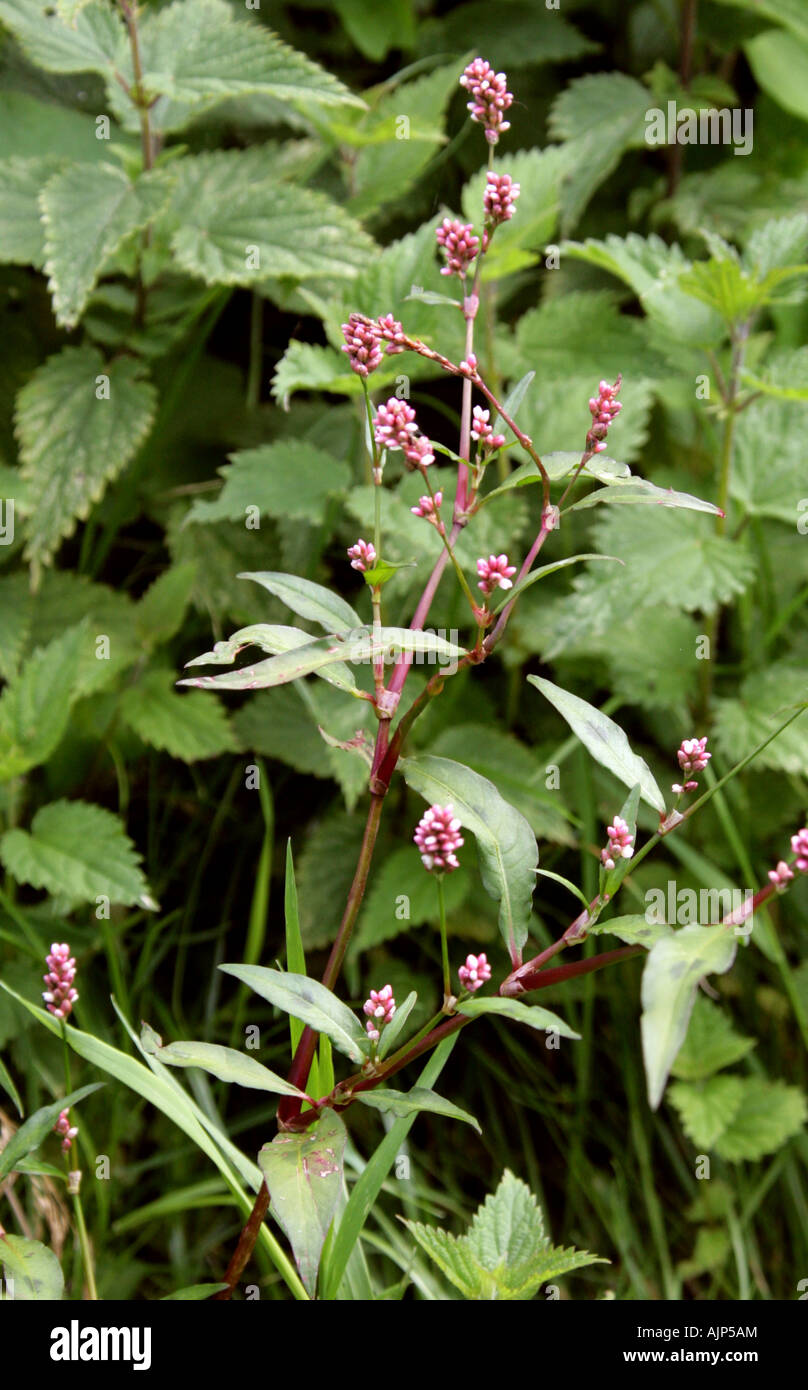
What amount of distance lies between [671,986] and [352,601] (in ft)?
5.06

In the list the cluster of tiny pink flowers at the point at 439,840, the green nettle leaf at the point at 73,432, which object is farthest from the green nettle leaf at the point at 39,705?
the cluster of tiny pink flowers at the point at 439,840

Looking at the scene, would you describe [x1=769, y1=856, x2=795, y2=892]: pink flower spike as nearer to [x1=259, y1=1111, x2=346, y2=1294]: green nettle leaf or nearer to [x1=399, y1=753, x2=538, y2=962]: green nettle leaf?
[x1=399, y1=753, x2=538, y2=962]: green nettle leaf

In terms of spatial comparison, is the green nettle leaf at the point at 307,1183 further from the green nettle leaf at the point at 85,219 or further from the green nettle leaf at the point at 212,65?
the green nettle leaf at the point at 212,65

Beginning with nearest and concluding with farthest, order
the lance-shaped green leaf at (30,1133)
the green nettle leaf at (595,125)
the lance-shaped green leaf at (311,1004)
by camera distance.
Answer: the lance-shaped green leaf at (311,1004), the lance-shaped green leaf at (30,1133), the green nettle leaf at (595,125)

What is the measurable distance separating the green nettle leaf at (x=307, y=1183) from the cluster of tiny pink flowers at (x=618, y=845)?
0.30 meters

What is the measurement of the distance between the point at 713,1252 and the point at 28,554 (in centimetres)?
147

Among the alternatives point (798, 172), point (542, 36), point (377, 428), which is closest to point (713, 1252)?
point (377, 428)

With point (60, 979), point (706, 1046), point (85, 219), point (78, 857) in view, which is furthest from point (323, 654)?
point (706, 1046)

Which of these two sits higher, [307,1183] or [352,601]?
[352,601]

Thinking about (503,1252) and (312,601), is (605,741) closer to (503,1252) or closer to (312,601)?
(312,601)

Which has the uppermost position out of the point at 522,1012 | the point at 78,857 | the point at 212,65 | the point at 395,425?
the point at 212,65

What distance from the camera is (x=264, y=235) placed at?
191 cm

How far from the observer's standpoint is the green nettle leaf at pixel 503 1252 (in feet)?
3.78

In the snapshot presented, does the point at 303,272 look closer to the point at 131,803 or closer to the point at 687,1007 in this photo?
the point at 131,803
